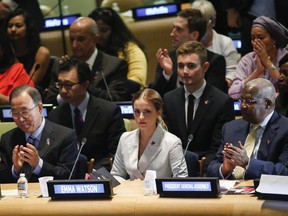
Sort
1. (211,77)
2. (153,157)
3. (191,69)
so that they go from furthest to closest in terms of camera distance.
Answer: (211,77)
(191,69)
(153,157)

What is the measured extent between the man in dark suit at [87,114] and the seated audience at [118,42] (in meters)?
1.40

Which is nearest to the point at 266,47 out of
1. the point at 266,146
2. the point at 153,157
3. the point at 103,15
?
the point at 266,146

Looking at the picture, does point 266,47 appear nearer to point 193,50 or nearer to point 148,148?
point 193,50

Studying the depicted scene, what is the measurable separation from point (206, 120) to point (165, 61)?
0.96 meters

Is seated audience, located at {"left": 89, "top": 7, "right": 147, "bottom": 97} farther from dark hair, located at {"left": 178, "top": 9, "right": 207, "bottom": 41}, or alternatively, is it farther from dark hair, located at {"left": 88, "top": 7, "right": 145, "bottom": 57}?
dark hair, located at {"left": 178, "top": 9, "right": 207, "bottom": 41}

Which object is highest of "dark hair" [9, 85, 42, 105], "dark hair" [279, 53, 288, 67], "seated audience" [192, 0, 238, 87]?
"dark hair" [9, 85, 42, 105]

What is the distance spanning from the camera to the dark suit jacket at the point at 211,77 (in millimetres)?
7691

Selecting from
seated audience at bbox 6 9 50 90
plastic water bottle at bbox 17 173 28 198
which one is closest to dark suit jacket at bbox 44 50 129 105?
seated audience at bbox 6 9 50 90

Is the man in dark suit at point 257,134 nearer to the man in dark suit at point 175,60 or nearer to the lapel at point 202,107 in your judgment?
the lapel at point 202,107

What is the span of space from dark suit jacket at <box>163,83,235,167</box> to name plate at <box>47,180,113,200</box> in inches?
69.4

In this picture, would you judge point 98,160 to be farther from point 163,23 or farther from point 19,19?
point 163,23

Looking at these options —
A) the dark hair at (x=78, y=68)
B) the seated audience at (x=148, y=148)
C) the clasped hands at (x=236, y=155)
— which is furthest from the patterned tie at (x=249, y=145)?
the dark hair at (x=78, y=68)

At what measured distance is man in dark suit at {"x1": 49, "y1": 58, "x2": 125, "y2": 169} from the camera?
23.2 ft

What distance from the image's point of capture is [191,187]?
510cm
